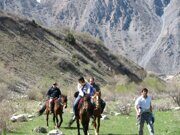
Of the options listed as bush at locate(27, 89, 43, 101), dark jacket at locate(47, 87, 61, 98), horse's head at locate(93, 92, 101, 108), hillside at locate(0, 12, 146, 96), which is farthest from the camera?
Answer: hillside at locate(0, 12, 146, 96)

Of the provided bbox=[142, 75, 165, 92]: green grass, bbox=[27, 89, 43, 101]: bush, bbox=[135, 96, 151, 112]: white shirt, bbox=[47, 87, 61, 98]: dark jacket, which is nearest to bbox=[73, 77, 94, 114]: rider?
bbox=[135, 96, 151, 112]: white shirt

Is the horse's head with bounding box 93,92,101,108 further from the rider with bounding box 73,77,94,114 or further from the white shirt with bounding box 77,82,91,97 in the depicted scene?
the white shirt with bounding box 77,82,91,97

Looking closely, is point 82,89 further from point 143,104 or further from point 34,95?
point 34,95

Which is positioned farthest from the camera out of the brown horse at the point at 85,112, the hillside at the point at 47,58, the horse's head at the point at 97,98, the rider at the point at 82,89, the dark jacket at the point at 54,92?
the hillside at the point at 47,58

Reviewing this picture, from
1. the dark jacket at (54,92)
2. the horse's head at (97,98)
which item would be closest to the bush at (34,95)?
the dark jacket at (54,92)

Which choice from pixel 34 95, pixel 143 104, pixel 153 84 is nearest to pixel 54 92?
pixel 143 104

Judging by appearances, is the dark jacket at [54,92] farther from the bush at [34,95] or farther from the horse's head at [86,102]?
the bush at [34,95]

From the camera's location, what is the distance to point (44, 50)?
9481 cm

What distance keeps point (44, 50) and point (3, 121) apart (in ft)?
238

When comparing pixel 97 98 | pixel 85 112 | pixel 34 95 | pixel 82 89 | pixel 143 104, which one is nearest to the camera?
pixel 143 104

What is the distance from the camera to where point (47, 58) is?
301ft

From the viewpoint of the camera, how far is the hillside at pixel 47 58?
76562 millimetres

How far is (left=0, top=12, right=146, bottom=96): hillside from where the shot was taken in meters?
76.6

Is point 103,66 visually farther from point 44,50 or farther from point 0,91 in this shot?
point 0,91
